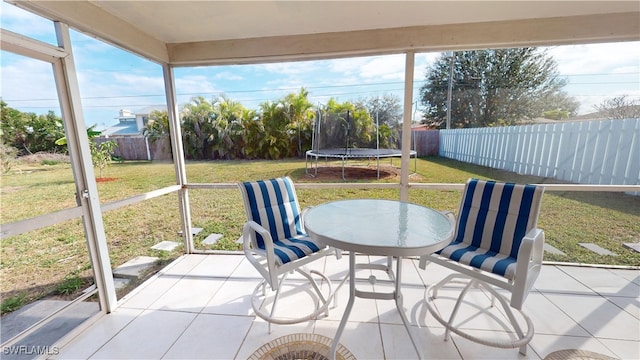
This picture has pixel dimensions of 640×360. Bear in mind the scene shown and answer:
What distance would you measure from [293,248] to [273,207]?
448 millimetres

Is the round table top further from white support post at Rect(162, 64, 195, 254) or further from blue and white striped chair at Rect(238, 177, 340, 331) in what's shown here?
white support post at Rect(162, 64, 195, 254)

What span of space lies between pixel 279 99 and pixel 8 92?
82.1 inches

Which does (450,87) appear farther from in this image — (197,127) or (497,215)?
(197,127)

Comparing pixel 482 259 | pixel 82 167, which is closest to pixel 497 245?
pixel 482 259

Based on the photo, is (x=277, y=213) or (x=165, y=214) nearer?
(x=277, y=213)

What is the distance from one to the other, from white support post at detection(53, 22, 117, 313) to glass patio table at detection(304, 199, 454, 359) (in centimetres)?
162

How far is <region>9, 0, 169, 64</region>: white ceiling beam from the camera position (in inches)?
62.4

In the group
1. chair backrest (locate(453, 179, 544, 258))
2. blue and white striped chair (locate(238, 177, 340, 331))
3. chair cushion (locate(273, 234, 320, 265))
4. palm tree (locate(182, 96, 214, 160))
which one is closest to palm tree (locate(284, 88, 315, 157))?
blue and white striped chair (locate(238, 177, 340, 331))

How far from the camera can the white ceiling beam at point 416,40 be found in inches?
87.0

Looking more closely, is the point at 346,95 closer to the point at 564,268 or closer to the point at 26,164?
the point at 26,164

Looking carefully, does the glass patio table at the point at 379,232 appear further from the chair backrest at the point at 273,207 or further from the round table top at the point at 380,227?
the chair backrest at the point at 273,207

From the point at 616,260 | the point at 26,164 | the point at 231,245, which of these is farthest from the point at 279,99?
the point at 616,260

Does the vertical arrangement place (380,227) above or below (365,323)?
above

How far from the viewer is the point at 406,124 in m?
2.65
